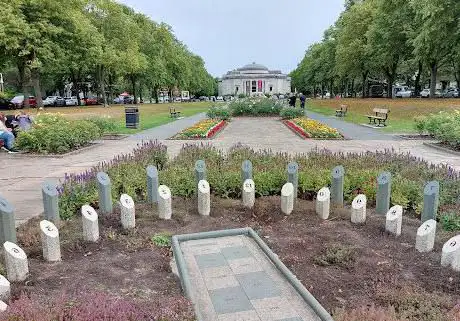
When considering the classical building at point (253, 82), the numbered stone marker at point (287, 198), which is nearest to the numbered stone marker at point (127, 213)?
the numbered stone marker at point (287, 198)

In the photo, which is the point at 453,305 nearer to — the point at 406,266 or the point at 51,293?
the point at 406,266

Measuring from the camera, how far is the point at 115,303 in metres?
3.02

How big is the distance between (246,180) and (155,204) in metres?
1.39

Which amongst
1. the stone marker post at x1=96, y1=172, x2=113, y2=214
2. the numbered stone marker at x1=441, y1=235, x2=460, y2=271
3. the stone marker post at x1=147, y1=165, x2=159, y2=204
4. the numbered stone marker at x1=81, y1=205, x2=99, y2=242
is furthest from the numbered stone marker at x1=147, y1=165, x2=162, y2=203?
the numbered stone marker at x1=441, y1=235, x2=460, y2=271

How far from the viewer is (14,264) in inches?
158

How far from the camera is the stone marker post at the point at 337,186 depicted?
20.7 ft

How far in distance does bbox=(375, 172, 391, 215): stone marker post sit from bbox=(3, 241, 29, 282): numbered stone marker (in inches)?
174

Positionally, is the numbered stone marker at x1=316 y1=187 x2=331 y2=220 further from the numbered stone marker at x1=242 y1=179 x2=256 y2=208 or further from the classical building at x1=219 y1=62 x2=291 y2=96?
the classical building at x1=219 y1=62 x2=291 y2=96

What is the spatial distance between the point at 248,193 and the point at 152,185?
1.41m

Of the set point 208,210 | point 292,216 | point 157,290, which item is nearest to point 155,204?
point 208,210

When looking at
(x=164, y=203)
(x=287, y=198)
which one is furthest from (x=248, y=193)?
(x=164, y=203)

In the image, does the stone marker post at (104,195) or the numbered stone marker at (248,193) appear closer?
the stone marker post at (104,195)

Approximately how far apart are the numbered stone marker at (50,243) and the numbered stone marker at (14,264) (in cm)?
42

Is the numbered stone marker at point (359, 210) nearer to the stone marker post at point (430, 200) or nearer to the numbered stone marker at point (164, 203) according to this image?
the stone marker post at point (430, 200)
